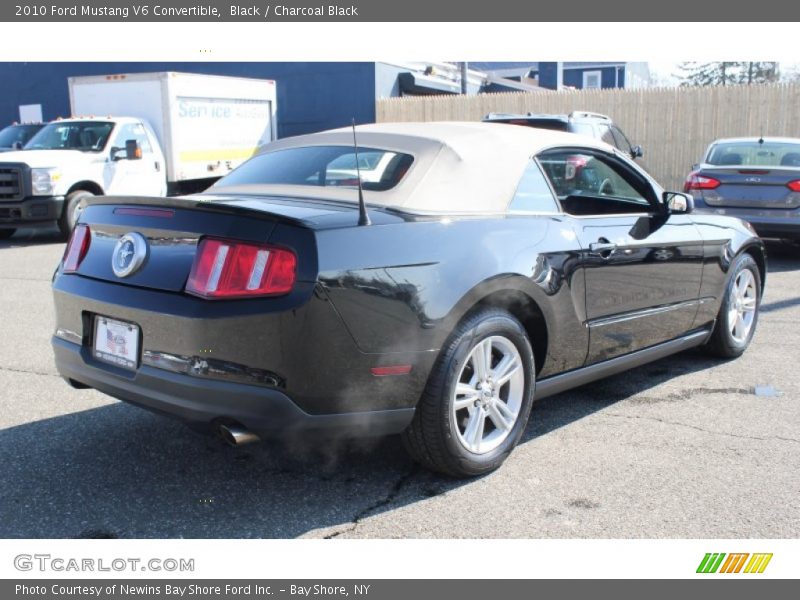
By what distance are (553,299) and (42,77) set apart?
28.8 meters

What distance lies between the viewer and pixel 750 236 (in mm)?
5746

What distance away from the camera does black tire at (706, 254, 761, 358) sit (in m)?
5.51

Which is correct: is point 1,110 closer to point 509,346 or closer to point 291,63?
point 291,63

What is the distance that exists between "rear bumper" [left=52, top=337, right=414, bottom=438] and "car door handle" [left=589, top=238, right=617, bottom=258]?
1473 mm

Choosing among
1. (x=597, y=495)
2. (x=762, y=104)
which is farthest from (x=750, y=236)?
(x=762, y=104)

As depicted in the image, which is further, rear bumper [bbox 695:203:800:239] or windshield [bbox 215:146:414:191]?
rear bumper [bbox 695:203:800:239]

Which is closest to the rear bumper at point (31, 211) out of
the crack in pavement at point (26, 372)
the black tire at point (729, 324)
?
the crack in pavement at point (26, 372)

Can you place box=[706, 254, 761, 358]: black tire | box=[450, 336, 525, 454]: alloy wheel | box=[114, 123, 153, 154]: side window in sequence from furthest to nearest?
box=[114, 123, 153, 154]: side window → box=[706, 254, 761, 358]: black tire → box=[450, 336, 525, 454]: alloy wheel

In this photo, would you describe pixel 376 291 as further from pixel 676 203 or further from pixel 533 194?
pixel 676 203

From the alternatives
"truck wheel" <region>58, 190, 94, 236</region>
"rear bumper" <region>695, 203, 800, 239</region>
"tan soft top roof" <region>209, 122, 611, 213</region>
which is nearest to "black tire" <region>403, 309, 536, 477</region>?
"tan soft top roof" <region>209, 122, 611, 213</region>

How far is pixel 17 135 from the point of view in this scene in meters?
14.5

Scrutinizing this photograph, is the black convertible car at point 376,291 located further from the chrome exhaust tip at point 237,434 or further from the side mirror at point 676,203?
the side mirror at point 676,203

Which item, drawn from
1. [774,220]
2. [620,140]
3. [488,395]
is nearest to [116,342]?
[488,395]

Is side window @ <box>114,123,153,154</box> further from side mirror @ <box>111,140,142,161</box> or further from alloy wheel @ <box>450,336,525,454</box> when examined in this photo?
alloy wheel @ <box>450,336,525,454</box>
